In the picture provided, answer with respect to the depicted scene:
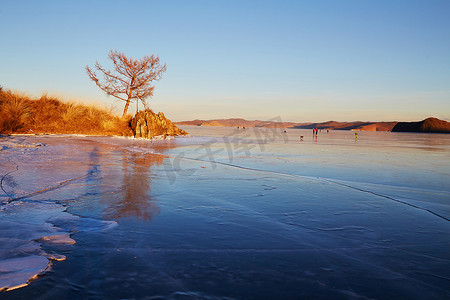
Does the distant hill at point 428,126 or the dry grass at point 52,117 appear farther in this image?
the distant hill at point 428,126

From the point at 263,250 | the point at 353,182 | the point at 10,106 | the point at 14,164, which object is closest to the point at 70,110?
the point at 10,106

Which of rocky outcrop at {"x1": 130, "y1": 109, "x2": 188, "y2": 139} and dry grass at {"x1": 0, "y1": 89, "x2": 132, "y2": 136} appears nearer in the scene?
dry grass at {"x1": 0, "y1": 89, "x2": 132, "y2": 136}

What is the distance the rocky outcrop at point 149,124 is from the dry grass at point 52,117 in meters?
0.74

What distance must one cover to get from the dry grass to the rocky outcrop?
744mm

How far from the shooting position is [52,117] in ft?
70.3

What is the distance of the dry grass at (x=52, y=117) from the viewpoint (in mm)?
18531

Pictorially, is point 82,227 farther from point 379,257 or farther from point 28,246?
point 379,257

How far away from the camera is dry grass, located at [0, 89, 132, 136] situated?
60.8 ft

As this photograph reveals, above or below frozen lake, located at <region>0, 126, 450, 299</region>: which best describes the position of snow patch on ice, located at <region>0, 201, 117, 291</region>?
above

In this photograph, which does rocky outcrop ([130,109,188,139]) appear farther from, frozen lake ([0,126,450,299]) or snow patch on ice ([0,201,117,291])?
snow patch on ice ([0,201,117,291])

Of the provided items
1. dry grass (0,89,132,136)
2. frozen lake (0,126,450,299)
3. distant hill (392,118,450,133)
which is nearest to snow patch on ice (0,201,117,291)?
frozen lake (0,126,450,299)

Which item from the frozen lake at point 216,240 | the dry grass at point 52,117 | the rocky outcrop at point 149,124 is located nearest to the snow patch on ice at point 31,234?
the frozen lake at point 216,240

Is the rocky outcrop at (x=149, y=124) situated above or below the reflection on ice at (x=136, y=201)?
above

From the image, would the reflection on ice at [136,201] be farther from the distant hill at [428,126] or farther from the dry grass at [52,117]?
the distant hill at [428,126]
